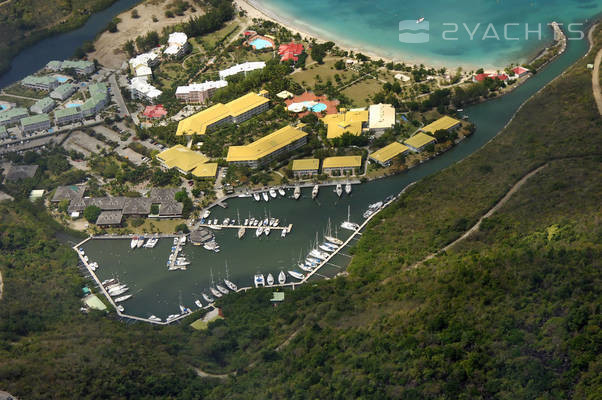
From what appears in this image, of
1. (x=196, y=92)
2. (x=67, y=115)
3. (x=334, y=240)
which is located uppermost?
(x=196, y=92)

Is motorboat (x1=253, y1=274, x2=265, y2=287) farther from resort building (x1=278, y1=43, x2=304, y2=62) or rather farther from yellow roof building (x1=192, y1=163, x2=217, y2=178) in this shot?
resort building (x1=278, y1=43, x2=304, y2=62)

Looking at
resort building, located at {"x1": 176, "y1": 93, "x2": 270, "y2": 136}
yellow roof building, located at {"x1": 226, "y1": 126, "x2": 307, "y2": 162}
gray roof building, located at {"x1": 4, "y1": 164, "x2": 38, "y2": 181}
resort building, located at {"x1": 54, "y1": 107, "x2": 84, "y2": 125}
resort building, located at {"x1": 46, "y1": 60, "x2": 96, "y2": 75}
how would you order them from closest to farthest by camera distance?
yellow roof building, located at {"x1": 226, "y1": 126, "x2": 307, "y2": 162}, gray roof building, located at {"x1": 4, "y1": 164, "x2": 38, "y2": 181}, resort building, located at {"x1": 176, "y1": 93, "x2": 270, "y2": 136}, resort building, located at {"x1": 54, "y1": 107, "x2": 84, "y2": 125}, resort building, located at {"x1": 46, "y1": 60, "x2": 96, "y2": 75}

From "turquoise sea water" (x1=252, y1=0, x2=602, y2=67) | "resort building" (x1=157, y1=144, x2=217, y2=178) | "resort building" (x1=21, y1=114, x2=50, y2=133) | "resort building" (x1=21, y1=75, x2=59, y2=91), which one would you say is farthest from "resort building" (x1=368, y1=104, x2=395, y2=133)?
"resort building" (x1=21, y1=75, x2=59, y2=91)

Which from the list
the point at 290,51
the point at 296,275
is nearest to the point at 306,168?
the point at 296,275

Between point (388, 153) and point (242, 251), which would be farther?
point (388, 153)

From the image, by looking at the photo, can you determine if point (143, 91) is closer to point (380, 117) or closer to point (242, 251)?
point (380, 117)

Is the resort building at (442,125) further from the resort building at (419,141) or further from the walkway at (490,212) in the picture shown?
the walkway at (490,212)

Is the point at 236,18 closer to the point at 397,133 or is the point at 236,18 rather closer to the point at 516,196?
the point at 397,133
